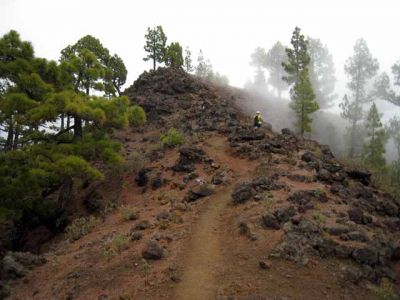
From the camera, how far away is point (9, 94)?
16828 millimetres

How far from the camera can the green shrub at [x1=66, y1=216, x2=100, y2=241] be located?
1594 cm

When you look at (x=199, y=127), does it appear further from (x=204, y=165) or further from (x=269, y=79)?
(x=269, y=79)

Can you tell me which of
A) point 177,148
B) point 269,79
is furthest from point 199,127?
point 269,79

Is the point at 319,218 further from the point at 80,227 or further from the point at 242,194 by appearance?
the point at 80,227

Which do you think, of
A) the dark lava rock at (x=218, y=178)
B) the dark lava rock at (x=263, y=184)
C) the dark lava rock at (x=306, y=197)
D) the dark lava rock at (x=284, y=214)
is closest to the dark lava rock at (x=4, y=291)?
the dark lava rock at (x=284, y=214)

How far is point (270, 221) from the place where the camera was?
13.0 metres

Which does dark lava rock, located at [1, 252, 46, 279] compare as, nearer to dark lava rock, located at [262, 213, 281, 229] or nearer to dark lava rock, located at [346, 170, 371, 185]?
dark lava rock, located at [262, 213, 281, 229]

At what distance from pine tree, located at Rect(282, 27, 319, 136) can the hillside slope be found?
13568mm

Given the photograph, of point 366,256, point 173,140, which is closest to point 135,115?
point 173,140

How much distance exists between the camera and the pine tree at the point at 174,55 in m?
42.9

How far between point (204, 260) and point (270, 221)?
9.14 ft

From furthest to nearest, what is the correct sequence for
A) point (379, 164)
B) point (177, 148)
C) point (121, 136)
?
point (379, 164) → point (121, 136) → point (177, 148)

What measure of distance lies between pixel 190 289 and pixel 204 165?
33.3 ft

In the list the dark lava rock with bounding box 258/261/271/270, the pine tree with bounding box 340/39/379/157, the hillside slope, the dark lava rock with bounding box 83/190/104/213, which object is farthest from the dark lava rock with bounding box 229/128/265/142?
the pine tree with bounding box 340/39/379/157
